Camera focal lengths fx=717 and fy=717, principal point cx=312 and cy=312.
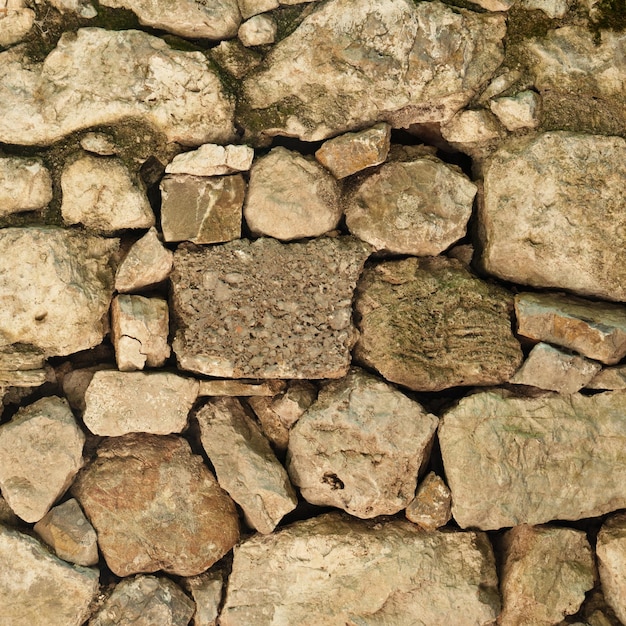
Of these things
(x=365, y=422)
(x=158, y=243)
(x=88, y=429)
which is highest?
(x=158, y=243)

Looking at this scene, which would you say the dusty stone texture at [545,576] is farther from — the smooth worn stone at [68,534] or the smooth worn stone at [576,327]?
the smooth worn stone at [68,534]

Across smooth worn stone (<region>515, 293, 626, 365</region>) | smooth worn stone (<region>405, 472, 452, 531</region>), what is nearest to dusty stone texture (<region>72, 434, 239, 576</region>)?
smooth worn stone (<region>405, 472, 452, 531</region>)

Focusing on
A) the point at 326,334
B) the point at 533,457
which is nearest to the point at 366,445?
the point at 326,334

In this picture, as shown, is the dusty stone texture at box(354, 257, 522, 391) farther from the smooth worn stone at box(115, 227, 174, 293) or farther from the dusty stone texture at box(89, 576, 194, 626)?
the dusty stone texture at box(89, 576, 194, 626)

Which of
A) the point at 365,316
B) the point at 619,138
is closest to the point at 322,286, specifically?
the point at 365,316

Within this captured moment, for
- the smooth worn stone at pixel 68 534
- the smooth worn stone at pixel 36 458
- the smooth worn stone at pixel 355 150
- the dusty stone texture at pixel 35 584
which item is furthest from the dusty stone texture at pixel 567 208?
the dusty stone texture at pixel 35 584

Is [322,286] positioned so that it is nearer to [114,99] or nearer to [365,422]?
[365,422]
